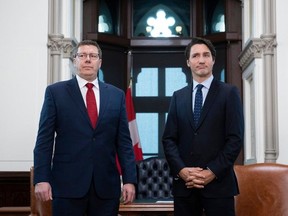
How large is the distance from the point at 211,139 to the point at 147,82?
4.09m

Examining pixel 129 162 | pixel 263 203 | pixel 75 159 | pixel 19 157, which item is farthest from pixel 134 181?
A: pixel 19 157

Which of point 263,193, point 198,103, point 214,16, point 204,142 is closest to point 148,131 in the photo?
point 214,16

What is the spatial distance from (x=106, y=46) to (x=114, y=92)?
372cm

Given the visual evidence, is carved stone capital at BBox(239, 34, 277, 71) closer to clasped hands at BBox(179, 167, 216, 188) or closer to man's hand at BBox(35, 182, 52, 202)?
clasped hands at BBox(179, 167, 216, 188)

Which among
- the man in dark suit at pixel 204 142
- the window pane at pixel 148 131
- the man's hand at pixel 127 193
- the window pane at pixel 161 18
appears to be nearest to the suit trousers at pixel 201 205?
the man in dark suit at pixel 204 142

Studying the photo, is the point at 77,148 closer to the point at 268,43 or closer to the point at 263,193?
the point at 263,193

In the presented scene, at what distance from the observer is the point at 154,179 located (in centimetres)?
568

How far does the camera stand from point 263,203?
3.30m

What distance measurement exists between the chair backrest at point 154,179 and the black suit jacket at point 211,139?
9.35 feet

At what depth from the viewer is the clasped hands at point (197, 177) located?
265cm

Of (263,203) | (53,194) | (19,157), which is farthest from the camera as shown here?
(19,157)

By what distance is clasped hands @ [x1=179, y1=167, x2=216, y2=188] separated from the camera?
265 cm

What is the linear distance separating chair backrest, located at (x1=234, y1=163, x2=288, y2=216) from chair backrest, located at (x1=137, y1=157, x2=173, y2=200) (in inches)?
92.6

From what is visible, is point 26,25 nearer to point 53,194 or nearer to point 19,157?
point 19,157
